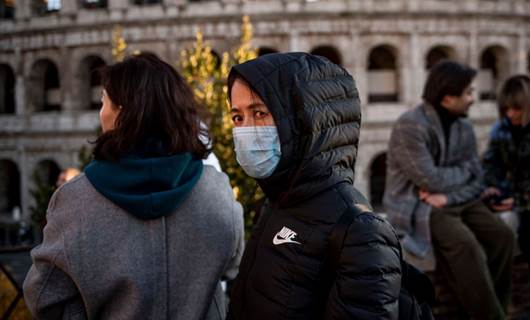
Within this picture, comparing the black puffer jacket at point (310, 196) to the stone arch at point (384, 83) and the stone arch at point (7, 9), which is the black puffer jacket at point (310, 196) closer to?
the stone arch at point (384, 83)

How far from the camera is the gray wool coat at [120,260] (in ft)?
6.78

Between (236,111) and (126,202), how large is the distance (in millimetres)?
521

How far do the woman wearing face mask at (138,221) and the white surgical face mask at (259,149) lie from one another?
361 millimetres

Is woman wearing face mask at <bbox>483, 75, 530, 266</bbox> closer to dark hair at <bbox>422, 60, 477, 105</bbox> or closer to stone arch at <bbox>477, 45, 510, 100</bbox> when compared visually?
dark hair at <bbox>422, 60, 477, 105</bbox>

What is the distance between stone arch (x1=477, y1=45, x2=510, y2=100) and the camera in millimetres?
20531

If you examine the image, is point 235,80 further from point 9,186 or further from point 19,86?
point 9,186

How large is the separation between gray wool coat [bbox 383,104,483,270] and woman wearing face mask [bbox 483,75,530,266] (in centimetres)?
63

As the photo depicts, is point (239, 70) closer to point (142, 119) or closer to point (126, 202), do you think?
point (142, 119)

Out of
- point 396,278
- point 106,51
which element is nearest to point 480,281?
point 396,278

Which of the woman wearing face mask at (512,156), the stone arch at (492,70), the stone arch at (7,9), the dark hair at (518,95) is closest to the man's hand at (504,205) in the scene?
the woman wearing face mask at (512,156)

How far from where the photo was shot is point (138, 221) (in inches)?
84.5

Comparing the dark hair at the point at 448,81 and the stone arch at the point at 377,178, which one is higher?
the dark hair at the point at 448,81

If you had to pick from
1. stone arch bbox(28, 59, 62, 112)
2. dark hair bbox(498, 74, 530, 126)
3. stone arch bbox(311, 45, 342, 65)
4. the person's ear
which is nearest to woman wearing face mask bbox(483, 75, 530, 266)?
dark hair bbox(498, 74, 530, 126)

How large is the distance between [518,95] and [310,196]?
11.1 ft
